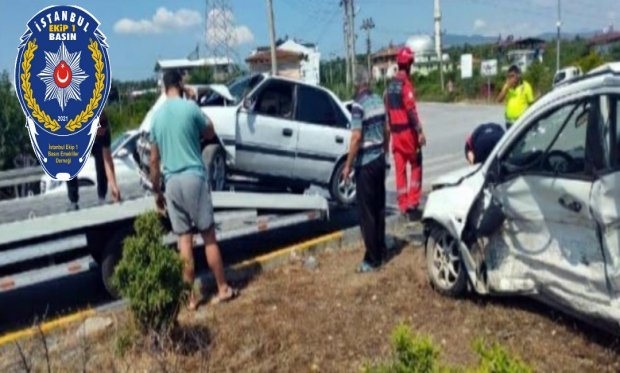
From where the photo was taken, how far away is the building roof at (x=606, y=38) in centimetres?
7409

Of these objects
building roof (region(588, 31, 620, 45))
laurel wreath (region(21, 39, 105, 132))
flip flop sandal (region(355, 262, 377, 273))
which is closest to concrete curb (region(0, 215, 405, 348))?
flip flop sandal (region(355, 262, 377, 273))

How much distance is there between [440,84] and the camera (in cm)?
5706

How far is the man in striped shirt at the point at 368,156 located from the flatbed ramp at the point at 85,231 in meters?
1.32

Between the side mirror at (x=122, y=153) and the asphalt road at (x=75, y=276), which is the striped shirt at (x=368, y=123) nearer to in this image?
the asphalt road at (x=75, y=276)

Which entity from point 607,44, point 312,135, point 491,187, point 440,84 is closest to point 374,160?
point 491,187

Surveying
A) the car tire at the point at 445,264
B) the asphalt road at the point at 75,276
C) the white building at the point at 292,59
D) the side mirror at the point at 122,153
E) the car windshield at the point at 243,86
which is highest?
the white building at the point at 292,59

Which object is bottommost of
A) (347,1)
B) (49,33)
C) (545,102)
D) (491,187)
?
(491,187)

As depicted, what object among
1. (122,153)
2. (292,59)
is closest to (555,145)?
(122,153)

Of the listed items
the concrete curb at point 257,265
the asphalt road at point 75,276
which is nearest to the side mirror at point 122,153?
the asphalt road at point 75,276

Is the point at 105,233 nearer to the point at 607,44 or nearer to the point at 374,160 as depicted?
the point at 374,160

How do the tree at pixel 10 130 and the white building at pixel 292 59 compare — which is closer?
the tree at pixel 10 130

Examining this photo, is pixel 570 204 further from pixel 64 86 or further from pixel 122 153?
pixel 122 153

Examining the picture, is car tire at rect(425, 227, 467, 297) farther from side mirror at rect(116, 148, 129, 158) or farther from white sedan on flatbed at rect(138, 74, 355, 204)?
side mirror at rect(116, 148, 129, 158)

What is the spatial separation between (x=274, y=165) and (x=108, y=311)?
3231mm
